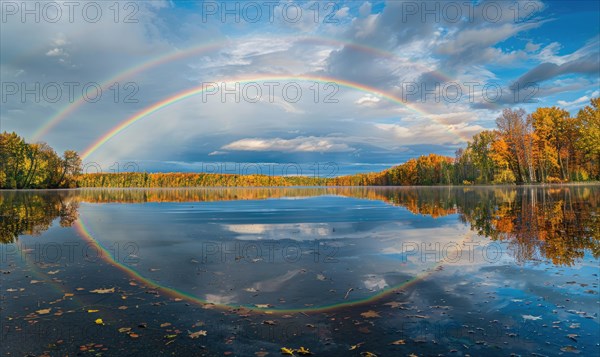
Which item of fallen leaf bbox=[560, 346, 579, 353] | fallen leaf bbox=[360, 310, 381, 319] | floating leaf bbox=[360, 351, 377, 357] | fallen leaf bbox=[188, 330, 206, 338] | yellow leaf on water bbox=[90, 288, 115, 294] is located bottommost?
fallen leaf bbox=[560, 346, 579, 353]

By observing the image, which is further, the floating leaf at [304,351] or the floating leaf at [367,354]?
the floating leaf at [304,351]

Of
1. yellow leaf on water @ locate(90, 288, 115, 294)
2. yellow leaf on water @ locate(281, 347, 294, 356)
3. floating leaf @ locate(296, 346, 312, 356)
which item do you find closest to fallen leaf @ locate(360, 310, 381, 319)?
floating leaf @ locate(296, 346, 312, 356)

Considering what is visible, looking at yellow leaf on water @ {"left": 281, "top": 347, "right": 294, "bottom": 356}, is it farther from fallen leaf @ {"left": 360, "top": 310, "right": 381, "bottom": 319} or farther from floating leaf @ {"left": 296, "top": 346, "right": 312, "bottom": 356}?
fallen leaf @ {"left": 360, "top": 310, "right": 381, "bottom": 319}

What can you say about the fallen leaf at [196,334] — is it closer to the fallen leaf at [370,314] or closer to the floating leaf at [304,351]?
the floating leaf at [304,351]

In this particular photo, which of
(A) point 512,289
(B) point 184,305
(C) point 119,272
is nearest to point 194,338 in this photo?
(B) point 184,305

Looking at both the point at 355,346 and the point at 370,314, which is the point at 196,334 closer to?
the point at 355,346

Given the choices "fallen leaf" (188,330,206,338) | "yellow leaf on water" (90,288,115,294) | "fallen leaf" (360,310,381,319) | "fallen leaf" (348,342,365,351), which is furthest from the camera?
"yellow leaf on water" (90,288,115,294)

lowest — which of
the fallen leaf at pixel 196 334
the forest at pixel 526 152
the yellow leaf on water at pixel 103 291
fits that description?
the fallen leaf at pixel 196 334

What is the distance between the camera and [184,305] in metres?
9.25

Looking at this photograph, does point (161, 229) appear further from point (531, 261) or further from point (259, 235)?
point (531, 261)

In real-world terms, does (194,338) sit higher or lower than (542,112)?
lower

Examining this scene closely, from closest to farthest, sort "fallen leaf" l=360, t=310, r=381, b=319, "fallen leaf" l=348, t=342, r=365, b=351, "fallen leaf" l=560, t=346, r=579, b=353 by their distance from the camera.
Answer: "fallen leaf" l=560, t=346, r=579, b=353
"fallen leaf" l=348, t=342, r=365, b=351
"fallen leaf" l=360, t=310, r=381, b=319

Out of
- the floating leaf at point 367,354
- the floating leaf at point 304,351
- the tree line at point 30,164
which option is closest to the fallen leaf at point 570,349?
the floating leaf at point 367,354

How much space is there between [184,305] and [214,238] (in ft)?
34.4
